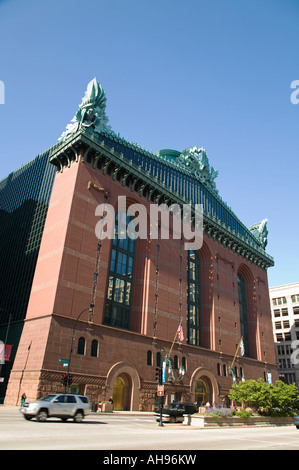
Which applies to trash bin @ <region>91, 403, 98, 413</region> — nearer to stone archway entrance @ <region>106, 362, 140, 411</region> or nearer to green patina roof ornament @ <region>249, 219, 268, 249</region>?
stone archway entrance @ <region>106, 362, 140, 411</region>

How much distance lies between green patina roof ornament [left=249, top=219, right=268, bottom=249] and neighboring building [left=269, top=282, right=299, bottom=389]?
86.4ft

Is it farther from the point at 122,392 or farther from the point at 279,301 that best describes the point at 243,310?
the point at 279,301

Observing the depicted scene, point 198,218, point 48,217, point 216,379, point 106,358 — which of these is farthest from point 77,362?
point 198,218

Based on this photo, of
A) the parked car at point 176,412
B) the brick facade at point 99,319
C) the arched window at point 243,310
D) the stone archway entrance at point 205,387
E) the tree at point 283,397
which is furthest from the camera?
the arched window at point 243,310

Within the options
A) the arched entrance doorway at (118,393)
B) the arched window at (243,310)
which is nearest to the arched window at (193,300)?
the arched window at (243,310)

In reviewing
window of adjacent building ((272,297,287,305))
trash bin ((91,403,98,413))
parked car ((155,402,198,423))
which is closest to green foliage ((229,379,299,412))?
parked car ((155,402,198,423))

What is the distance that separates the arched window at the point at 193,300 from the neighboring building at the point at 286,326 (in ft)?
161

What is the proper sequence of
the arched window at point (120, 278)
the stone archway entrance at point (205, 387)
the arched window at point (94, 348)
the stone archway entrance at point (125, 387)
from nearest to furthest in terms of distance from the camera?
the arched window at point (94, 348), the stone archway entrance at point (125, 387), the arched window at point (120, 278), the stone archway entrance at point (205, 387)

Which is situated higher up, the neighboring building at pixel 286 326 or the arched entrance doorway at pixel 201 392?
the neighboring building at pixel 286 326

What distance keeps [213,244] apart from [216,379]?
75.0 ft

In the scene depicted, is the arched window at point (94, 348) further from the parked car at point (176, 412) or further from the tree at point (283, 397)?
the tree at point (283, 397)

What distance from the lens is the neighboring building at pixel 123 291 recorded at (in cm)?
3550

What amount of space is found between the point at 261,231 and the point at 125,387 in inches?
2129

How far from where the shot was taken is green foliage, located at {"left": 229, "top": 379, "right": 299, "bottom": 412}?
1517 inches
